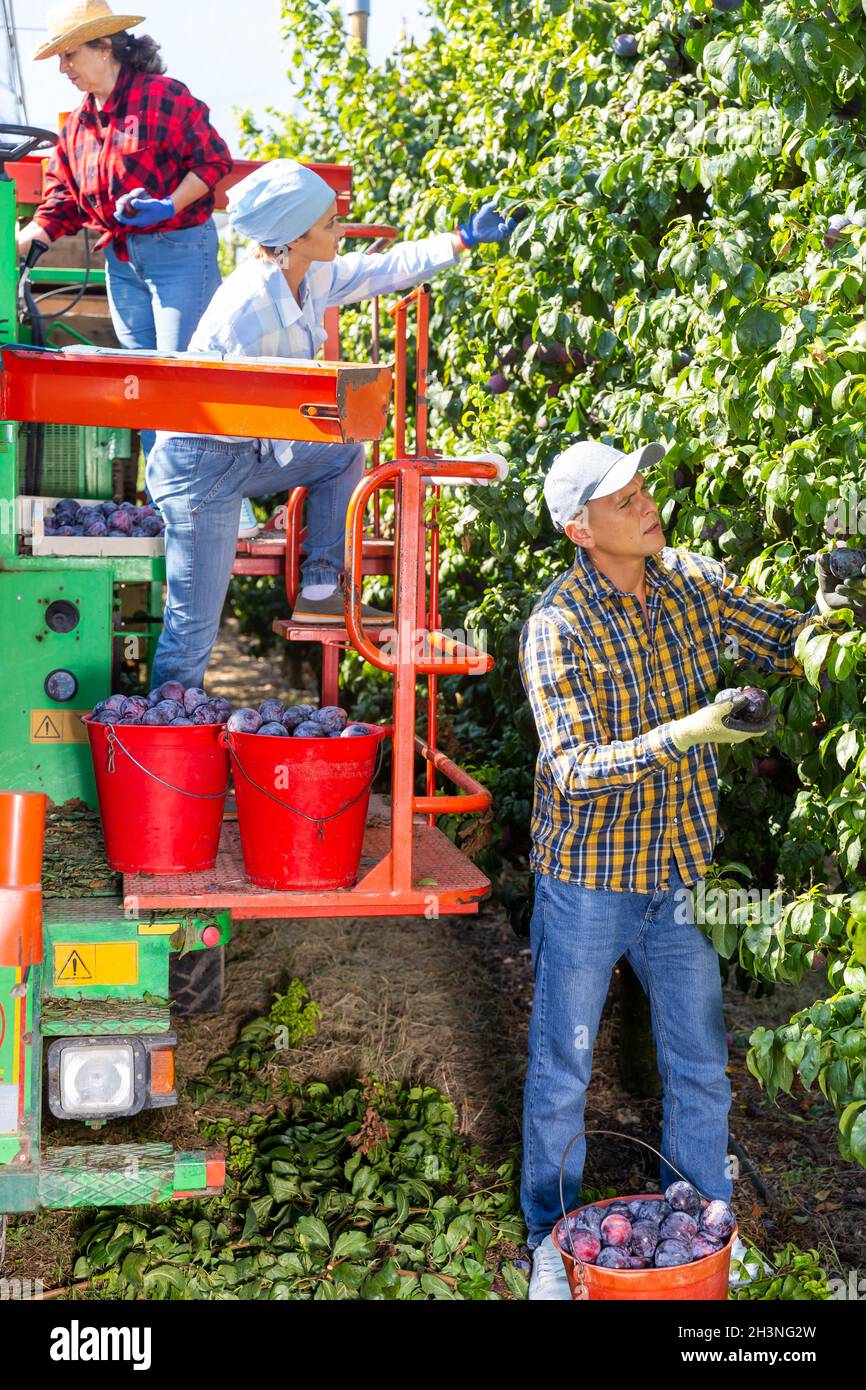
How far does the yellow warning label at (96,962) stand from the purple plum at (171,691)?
73 centimetres

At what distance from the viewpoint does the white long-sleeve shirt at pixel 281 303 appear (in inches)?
163

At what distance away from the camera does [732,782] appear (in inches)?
168

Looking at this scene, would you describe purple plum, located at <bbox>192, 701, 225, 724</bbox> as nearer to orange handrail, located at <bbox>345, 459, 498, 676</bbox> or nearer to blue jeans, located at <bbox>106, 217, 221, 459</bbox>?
orange handrail, located at <bbox>345, 459, 498, 676</bbox>

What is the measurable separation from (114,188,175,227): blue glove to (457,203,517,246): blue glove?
101cm

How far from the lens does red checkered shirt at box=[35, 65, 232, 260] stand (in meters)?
5.00

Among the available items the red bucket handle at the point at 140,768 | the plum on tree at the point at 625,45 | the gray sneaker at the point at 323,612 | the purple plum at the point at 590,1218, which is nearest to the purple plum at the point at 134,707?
the red bucket handle at the point at 140,768

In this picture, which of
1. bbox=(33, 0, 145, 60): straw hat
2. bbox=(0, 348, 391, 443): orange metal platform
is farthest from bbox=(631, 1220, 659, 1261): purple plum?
bbox=(33, 0, 145, 60): straw hat

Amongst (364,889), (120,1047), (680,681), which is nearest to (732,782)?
(680,681)

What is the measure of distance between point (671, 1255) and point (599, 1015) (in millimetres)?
594

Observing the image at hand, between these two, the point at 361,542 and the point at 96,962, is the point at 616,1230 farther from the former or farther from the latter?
the point at 361,542

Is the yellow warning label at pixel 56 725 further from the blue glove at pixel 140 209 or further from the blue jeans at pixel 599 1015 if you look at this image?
the blue glove at pixel 140 209

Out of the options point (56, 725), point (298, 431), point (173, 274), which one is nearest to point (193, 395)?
point (298, 431)

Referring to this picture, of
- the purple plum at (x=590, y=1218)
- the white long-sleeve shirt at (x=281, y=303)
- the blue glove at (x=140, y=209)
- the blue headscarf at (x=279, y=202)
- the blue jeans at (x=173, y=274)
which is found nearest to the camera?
the purple plum at (x=590, y=1218)

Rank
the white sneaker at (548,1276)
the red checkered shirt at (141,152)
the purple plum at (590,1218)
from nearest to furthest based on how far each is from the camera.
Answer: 1. the purple plum at (590,1218)
2. the white sneaker at (548,1276)
3. the red checkered shirt at (141,152)
